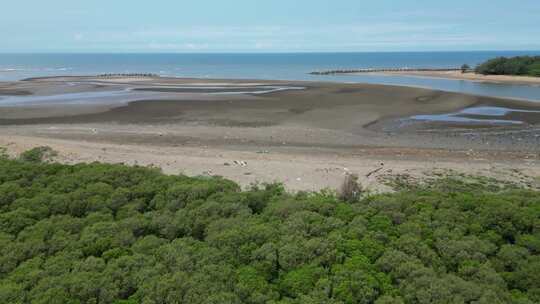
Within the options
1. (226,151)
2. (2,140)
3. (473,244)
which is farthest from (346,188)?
(2,140)

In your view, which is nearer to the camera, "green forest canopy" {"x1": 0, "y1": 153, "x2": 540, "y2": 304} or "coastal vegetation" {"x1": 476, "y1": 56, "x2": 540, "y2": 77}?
"green forest canopy" {"x1": 0, "y1": 153, "x2": 540, "y2": 304}

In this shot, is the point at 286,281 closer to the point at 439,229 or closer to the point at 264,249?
the point at 264,249

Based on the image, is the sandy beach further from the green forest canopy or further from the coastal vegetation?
the coastal vegetation

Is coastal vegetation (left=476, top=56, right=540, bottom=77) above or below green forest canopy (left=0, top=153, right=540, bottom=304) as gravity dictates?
above

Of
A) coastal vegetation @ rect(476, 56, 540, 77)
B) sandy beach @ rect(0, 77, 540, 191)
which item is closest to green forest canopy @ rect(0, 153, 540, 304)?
sandy beach @ rect(0, 77, 540, 191)

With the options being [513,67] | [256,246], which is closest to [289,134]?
[256,246]

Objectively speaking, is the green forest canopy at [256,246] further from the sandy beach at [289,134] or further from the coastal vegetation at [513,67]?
the coastal vegetation at [513,67]

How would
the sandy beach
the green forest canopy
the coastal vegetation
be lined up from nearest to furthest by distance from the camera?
the green forest canopy
the sandy beach
the coastal vegetation

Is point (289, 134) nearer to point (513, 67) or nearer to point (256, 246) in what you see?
point (256, 246)
